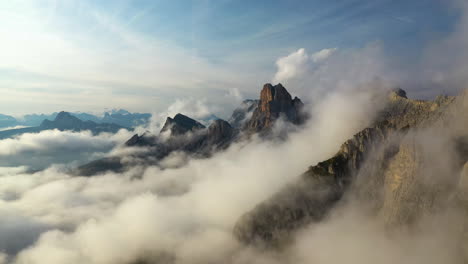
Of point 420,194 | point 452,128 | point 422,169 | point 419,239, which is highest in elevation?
point 452,128

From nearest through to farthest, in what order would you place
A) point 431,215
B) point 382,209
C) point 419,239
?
point 431,215 < point 419,239 < point 382,209

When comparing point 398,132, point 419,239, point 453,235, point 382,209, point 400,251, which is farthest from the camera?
point 398,132

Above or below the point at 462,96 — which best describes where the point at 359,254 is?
below

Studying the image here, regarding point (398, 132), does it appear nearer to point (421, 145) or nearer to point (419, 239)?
point (421, 145)

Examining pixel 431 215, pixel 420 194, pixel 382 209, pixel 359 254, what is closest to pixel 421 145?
pixel 420 194

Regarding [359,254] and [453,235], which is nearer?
[453,235]

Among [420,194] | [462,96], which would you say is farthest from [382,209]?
[462,96]

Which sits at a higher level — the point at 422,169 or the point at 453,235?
the point at 422,169

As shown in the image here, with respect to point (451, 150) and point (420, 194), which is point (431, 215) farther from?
point (451, 150)

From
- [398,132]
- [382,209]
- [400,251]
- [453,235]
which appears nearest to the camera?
[453,235]
